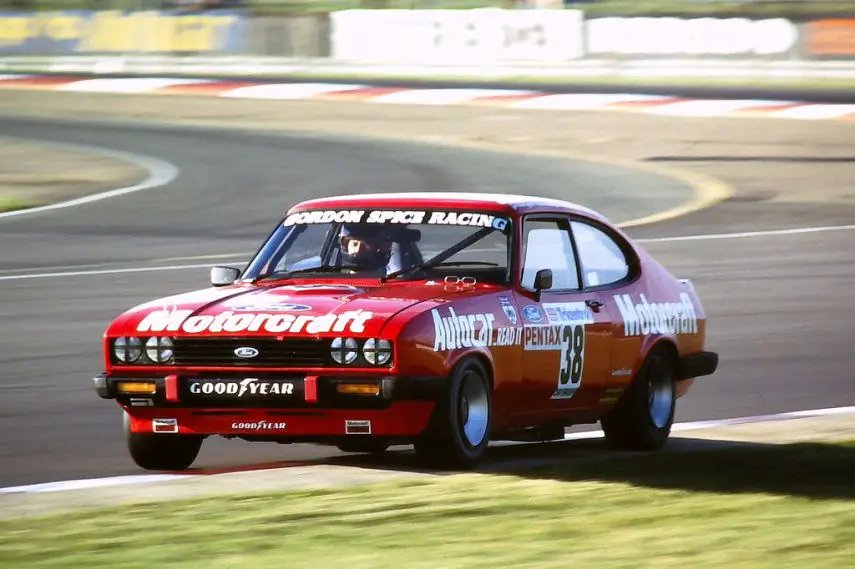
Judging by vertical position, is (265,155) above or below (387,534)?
below

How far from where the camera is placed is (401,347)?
307 inches

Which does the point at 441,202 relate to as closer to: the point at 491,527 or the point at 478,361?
the point at 478,361

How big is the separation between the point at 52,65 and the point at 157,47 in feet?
8.62

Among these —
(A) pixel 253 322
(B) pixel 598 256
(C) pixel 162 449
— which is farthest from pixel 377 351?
(B) pixel 598 256

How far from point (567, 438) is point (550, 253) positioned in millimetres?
1166

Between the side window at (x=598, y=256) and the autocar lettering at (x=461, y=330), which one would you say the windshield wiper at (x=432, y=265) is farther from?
the side window at (x=598, y=256)

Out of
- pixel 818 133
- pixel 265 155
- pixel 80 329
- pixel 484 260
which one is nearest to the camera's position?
pixel 484 260

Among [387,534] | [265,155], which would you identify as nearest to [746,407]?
[387,534]

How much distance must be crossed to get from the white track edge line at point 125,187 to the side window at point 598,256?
1258cm

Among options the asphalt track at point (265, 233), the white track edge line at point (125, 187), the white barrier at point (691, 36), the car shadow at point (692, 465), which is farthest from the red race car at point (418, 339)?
the white barrier at point (691, 36)

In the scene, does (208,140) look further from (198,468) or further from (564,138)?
(198,468)

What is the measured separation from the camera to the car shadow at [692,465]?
793cm

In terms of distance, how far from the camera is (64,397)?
1045 centimetres

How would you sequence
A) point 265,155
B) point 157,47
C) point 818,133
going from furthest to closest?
point 157,47 < point 818,133 < point 265,155
